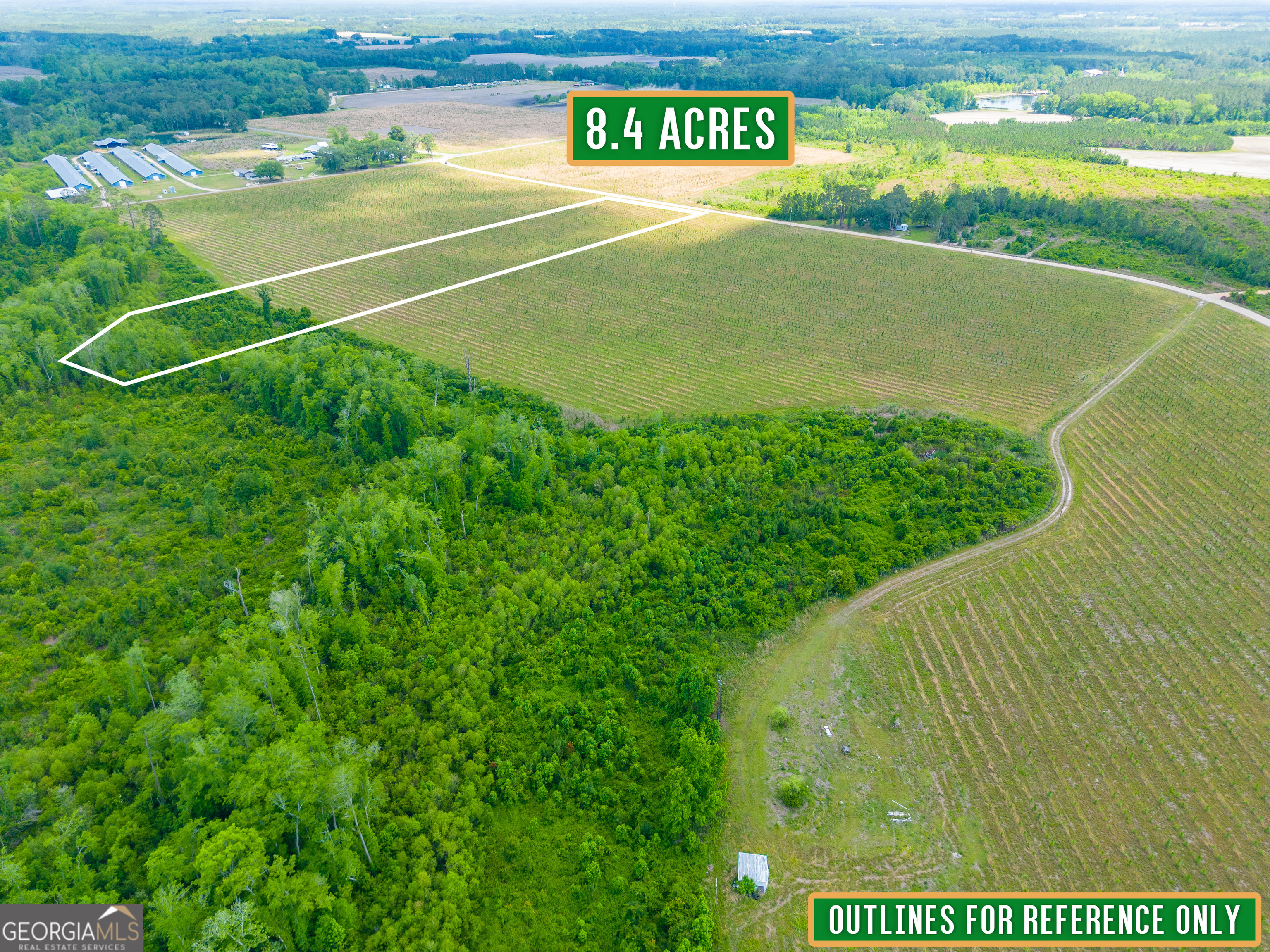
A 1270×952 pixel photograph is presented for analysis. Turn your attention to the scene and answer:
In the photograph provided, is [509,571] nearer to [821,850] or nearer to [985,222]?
[821,850]

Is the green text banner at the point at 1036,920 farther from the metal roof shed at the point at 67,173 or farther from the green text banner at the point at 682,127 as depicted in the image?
the metal roof shed at the point at 67,173

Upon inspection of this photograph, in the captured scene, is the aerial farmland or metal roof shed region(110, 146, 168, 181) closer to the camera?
the aerial farmland

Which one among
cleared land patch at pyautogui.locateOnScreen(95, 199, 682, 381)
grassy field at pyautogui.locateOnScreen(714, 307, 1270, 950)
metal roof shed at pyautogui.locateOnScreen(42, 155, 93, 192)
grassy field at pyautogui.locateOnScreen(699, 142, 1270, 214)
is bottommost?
grassy field at pyautogui.locateOnScreen(714, 307, 1270, 950)

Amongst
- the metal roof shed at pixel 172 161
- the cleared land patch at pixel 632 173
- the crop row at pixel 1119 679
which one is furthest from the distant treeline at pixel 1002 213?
the metal roof shed at pixel 172 161

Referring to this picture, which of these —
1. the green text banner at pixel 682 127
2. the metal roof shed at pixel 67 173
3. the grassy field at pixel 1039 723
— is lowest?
the grassy field at pixel 1039 723

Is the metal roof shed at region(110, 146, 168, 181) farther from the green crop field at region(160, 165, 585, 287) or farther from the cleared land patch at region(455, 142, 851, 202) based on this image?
the cleared land patch at region(455, 142, 851, 202)

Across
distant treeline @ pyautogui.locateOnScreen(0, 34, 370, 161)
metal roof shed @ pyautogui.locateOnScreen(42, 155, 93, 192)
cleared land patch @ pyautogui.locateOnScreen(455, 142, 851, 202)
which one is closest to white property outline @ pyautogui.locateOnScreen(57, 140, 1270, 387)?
cleared land patch @ pyautogui.locateOnScreen(455, 142, 851, 202)
